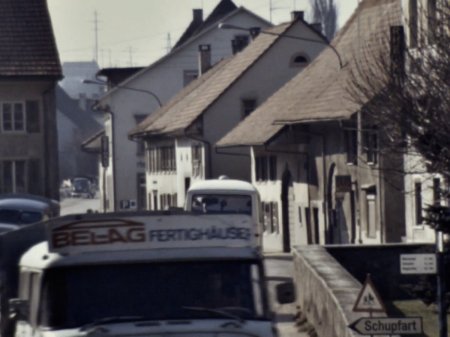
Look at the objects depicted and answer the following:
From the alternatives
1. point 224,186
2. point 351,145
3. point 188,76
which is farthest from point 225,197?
point 188,76

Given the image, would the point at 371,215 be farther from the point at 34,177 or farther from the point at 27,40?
the point at 27,40

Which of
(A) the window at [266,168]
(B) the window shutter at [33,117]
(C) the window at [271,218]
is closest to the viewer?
(C) the window at [271,218]

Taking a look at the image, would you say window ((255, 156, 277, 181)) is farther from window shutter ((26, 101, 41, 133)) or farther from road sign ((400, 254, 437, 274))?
road sign ((400, 254, 437, 274))

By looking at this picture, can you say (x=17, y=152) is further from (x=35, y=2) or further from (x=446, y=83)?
(x=446, y=83)

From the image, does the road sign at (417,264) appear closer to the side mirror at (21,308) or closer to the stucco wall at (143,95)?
the side mirror at (21,308)

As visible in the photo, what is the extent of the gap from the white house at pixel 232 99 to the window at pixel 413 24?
31671mm

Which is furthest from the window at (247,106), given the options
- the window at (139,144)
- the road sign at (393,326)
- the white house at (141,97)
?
the road sign at (393,326)

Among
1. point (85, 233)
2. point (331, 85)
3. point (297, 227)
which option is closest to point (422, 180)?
point (331, 85)

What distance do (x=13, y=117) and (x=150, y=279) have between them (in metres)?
56.0

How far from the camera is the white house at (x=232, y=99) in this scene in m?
73.9

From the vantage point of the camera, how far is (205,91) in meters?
79.3

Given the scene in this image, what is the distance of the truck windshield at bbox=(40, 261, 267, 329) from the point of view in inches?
496

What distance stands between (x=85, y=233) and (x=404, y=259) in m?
8.78

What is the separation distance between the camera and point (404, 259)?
21.0m
